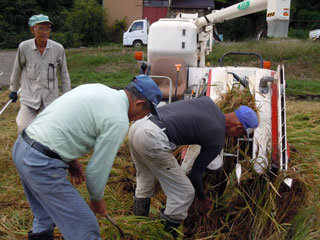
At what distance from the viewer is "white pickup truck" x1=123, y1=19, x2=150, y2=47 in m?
18.4

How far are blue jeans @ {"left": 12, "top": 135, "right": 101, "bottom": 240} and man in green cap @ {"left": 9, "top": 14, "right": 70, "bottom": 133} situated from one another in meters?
1.97

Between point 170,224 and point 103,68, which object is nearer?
point 170,224

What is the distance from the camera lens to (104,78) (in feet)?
39.8

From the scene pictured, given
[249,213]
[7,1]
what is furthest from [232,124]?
[7,1]

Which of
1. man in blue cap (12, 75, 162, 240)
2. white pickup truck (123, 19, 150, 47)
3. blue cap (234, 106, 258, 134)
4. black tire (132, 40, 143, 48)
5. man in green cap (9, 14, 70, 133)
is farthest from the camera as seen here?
black tire (132, 40, 143, 48)

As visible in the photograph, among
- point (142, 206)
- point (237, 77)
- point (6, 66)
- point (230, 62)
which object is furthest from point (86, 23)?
point (142, 206)

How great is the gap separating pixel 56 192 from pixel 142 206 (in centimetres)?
126

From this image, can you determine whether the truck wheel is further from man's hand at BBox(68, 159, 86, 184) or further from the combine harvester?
man's hand at BBox(68, 159, 86, 184)

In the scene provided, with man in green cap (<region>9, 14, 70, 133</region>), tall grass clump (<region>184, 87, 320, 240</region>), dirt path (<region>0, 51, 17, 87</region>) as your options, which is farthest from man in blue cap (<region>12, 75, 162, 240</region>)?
dirt path (<region>0, 51, 17, 87</region>)

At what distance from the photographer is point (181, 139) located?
116 inches

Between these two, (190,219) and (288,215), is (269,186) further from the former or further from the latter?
(190,219)

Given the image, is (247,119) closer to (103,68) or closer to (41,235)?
(41,235)

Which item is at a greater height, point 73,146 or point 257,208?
point 73,146

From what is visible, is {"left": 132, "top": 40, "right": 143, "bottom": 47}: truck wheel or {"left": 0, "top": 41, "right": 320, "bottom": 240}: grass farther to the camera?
{"left": 132, "top": 40, "right": 143, "bottom": 47}: truck wheel
